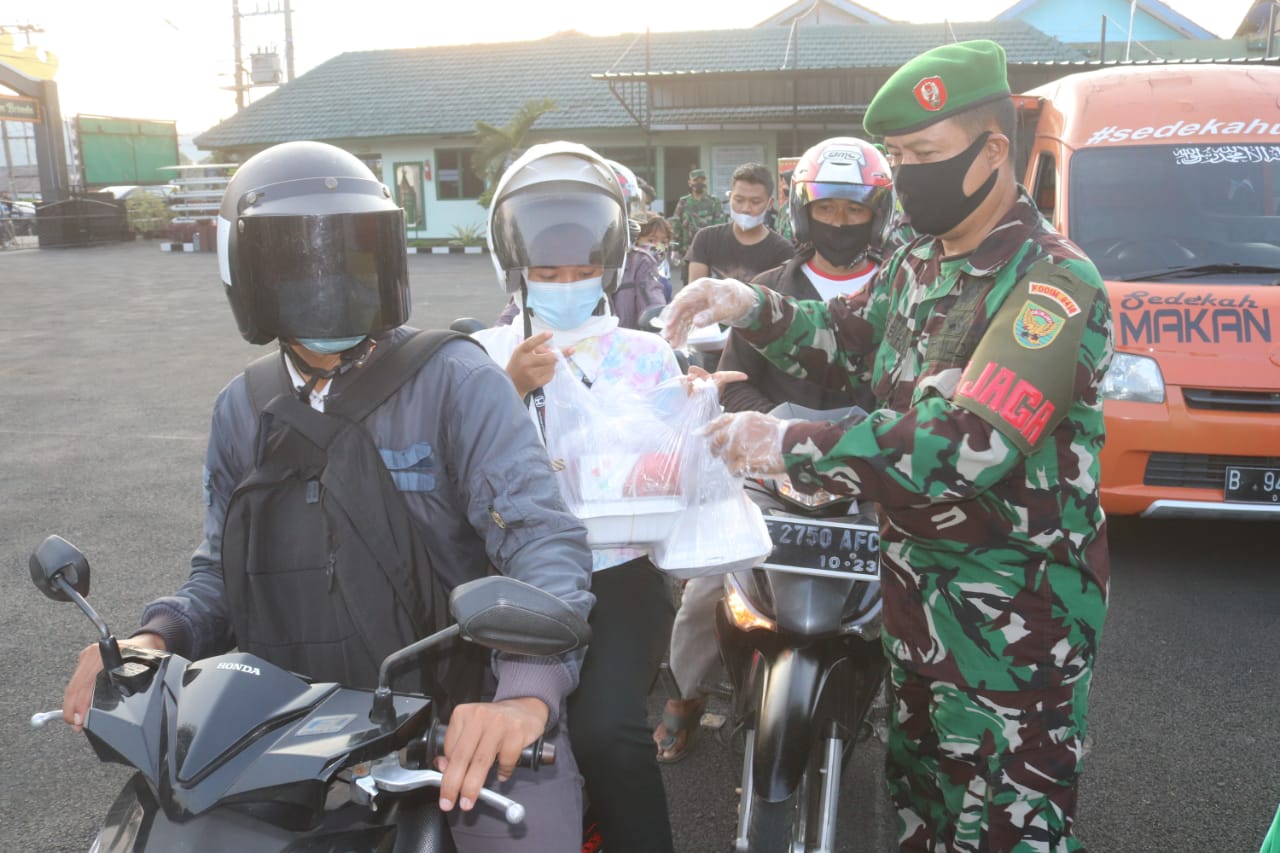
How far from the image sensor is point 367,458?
1.90m

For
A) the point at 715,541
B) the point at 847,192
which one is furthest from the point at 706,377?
the point at 847,192

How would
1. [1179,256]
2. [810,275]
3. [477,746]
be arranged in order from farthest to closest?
1. [1179,256]
2. [810,275]
3. [477,746]

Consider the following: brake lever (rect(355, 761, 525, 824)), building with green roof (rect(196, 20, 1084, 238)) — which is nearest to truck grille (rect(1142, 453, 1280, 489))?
brake lever (rect(355, 761, 525, 824))

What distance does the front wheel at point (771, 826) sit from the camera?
2.48 m

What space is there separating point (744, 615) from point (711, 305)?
2.59 ft

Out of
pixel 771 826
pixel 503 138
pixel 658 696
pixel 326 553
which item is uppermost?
pixel 503 138

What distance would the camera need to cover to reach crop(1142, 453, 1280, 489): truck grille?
503 centimetres

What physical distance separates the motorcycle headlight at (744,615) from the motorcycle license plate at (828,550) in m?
0.16

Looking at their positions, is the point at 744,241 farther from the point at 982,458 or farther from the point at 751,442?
the point at 982,458

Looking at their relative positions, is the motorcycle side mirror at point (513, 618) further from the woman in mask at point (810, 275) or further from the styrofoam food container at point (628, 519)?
the woman in mask at point (810, 275)

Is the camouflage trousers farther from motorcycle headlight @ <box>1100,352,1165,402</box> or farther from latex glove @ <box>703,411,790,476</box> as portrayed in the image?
motorcycle headlight @ <box>1100,352,1165,402</box>

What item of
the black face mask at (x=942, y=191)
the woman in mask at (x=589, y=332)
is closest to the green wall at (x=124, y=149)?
the woman in mask at (x=589, y=332)

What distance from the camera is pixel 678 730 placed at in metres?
3.77

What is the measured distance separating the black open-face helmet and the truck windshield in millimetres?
3757
